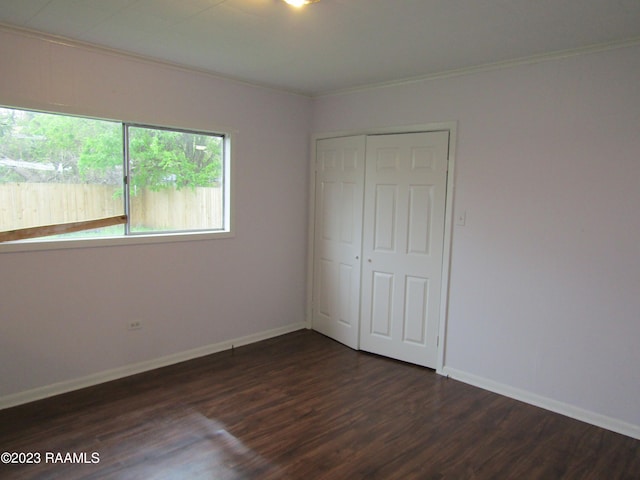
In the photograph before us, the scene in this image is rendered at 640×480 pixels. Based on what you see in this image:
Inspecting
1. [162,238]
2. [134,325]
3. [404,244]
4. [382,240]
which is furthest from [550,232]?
[134,325]

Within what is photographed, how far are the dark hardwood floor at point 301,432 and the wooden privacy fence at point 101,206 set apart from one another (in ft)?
4.16

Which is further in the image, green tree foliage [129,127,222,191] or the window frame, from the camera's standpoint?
green tree foliage [129,127,222,191]

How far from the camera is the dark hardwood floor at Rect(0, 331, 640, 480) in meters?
2.41

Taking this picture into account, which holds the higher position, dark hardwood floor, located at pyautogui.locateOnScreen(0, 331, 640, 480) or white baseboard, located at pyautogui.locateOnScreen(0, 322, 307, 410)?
white baseboard, located at pyautogui.locateOnScreen(0, 322, 307, 410)

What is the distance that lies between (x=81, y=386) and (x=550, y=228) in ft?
11.9

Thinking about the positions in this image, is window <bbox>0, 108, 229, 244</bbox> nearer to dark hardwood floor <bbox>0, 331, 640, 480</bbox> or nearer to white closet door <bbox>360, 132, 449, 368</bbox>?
dark hardwood floor <bbox>0, 331, 640, 480</bbox>

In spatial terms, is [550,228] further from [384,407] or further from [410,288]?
[384,407]

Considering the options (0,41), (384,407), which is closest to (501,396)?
(384,407)

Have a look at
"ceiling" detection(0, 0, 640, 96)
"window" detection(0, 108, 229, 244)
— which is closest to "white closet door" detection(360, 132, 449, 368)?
"ceiling" detection(0, 0, 640, 96)

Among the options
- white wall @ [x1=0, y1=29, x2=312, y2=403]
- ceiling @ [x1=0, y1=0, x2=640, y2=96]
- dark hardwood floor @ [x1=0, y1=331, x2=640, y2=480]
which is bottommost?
dark hardwood floor @ [x1=0, y1=331, x2=640, y2=480]

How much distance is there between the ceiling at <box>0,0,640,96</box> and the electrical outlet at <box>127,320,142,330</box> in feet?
6.86

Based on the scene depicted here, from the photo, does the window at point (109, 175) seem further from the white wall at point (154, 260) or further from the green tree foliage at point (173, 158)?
the white wall at point (154, 260)

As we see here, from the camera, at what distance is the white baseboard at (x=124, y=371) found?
2986 mm

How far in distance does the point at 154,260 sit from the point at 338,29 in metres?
2.29
